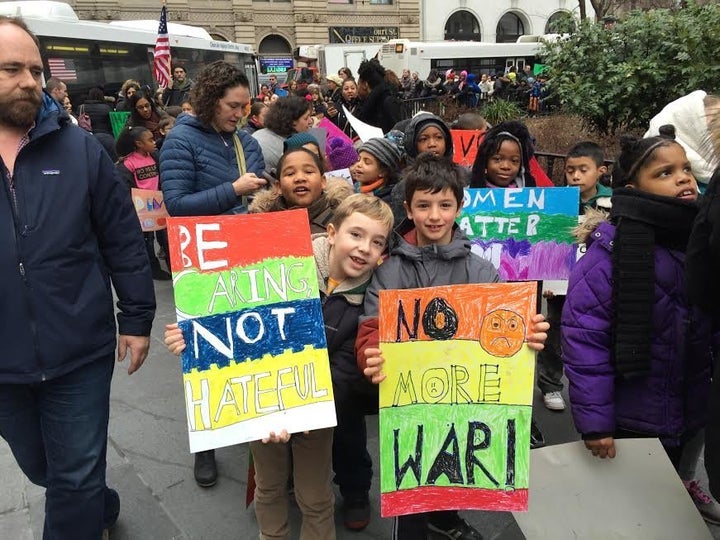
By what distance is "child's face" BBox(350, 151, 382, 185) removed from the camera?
126 inches

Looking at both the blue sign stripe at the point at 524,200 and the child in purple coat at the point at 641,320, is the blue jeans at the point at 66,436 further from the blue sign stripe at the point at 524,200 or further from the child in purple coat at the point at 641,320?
the blue sign stripe at the point at 524,200

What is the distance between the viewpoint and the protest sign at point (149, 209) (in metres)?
5.32

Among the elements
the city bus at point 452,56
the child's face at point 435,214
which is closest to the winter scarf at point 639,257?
the child's face at point 435,214

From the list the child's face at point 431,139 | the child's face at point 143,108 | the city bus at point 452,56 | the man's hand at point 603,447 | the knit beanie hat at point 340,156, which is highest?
the city bus at point 452,56

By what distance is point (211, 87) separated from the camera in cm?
272

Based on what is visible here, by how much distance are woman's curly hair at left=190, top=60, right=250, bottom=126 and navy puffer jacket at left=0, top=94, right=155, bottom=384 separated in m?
0.81

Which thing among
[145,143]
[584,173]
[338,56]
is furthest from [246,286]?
[338,56]

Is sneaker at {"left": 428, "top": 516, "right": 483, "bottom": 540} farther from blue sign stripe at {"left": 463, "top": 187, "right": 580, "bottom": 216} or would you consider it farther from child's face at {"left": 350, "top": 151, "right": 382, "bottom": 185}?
child's face at {"left": 350, "top": 151, "right": 382, "bottom": 185}

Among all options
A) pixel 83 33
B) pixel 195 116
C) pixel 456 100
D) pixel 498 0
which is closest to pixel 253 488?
pixel 195 116

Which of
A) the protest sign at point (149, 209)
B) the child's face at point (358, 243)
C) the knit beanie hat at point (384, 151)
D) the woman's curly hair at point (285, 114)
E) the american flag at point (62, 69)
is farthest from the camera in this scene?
the american flag at point (62, 69)

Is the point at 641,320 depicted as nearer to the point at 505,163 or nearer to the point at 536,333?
the point at 536,333

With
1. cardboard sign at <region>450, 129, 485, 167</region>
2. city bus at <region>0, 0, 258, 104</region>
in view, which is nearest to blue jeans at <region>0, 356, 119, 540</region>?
cardboard sign at <region>450, 129, 485, 167</region>

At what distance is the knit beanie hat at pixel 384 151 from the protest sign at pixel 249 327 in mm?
1345

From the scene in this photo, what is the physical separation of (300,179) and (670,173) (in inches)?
57.5
